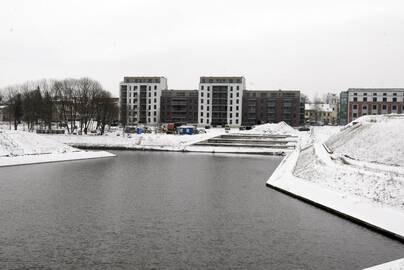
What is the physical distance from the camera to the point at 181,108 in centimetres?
16962

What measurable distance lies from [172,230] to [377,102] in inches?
5404

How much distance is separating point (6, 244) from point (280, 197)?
17.8 meters

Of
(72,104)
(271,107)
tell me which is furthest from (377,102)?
(72,104)

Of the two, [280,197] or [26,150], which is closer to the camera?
[280,197]

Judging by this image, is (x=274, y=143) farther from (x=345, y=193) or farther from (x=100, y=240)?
(x=100, y=240)

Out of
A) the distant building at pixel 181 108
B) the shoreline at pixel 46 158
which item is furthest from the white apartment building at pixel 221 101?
the shoreline at pixel 46 158

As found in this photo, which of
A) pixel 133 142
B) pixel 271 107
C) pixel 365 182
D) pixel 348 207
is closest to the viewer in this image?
pixel 348 207

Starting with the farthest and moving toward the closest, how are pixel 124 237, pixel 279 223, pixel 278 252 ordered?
pixel 279 223 < pixel 124 237 < pixel 278 252

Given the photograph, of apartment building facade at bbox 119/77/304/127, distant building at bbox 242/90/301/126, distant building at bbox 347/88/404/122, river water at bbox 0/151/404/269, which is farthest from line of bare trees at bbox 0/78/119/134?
distant building at bbox 347/88/404/122

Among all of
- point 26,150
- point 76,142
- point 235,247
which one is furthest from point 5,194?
point 76,142

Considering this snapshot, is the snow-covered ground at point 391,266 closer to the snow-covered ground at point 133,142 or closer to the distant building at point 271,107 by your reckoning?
the snow-covered ground at point 133,142

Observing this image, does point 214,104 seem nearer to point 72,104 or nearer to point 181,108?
point 181,108

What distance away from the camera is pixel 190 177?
38.1 metres

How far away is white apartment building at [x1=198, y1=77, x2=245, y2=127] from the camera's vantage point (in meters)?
164
